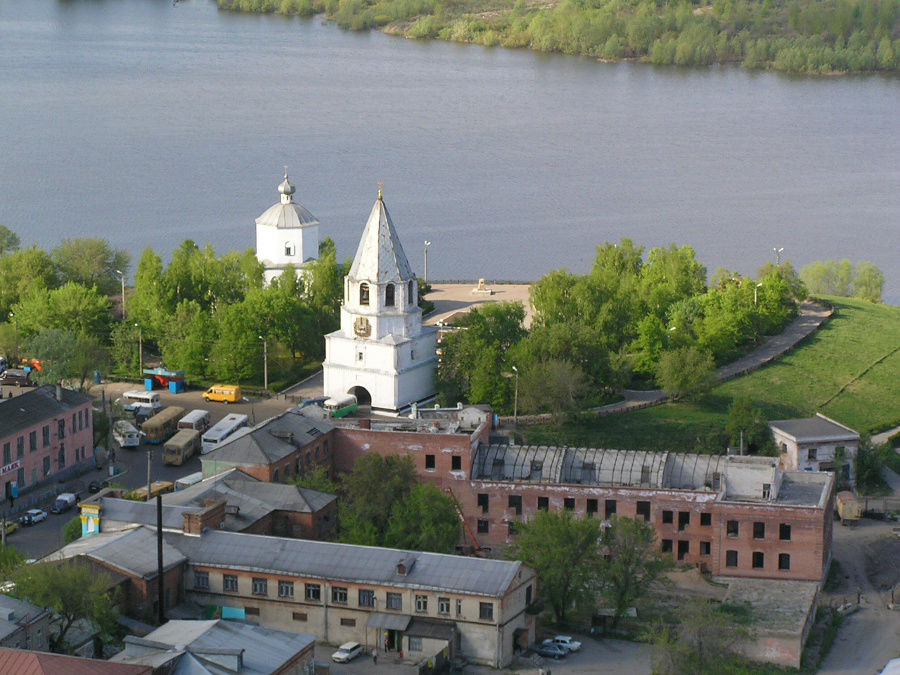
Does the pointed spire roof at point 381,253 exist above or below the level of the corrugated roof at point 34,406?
above

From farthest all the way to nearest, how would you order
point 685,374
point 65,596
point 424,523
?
1. point 685,374
2. point 424,523
3. point 65,596

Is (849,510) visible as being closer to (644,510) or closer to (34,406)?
(644,510)

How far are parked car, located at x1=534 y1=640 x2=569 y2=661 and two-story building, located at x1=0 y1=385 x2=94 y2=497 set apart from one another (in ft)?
48.5

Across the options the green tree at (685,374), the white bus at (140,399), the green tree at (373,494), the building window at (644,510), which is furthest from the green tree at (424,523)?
the green tree at (685,374)

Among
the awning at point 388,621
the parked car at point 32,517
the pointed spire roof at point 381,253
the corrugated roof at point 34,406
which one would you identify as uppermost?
the pointed spire roof at point 381,253

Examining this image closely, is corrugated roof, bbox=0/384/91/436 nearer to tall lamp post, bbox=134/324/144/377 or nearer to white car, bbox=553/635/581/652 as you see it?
tall lamp post, bbox=134/324/144/377

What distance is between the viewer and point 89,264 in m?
62.3

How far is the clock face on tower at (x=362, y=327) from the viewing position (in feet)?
164

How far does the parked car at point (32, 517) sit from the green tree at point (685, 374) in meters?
18.6

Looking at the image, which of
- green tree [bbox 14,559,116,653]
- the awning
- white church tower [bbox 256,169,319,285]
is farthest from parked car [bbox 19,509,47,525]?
white church tower [bbox 256,169,319,285]

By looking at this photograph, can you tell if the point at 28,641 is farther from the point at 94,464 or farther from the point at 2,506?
the point at 94,464

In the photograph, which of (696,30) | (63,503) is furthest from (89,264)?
(696,30)

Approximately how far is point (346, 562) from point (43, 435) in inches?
483

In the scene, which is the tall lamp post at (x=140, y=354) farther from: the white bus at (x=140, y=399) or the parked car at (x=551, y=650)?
the parked car at (x=551, y=650)
